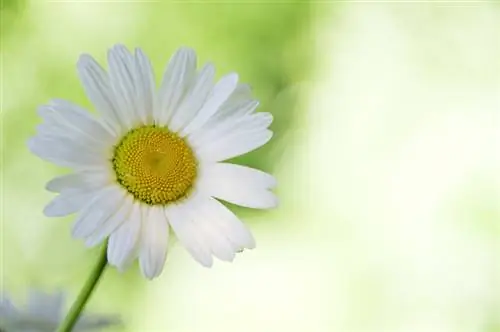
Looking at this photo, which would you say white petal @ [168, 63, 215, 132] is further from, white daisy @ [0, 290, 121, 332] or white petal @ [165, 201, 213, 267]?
white daisy @ [0, 290, 121, 332]

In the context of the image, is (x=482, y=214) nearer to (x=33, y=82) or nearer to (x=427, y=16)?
(x=427, y=16)

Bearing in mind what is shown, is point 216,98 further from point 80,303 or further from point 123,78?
point 80,303

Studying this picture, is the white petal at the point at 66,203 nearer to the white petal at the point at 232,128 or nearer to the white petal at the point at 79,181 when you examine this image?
the white petal at the point at 79,181

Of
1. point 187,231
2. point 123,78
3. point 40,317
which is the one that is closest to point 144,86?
point 123,78

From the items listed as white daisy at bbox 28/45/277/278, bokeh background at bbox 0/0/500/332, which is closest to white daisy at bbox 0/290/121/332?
bokeh background at bbox 0/0/500/332

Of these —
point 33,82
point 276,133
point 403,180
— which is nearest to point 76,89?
point 33,82

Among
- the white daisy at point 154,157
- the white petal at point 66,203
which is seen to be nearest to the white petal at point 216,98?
the white daisy at point 154,157
